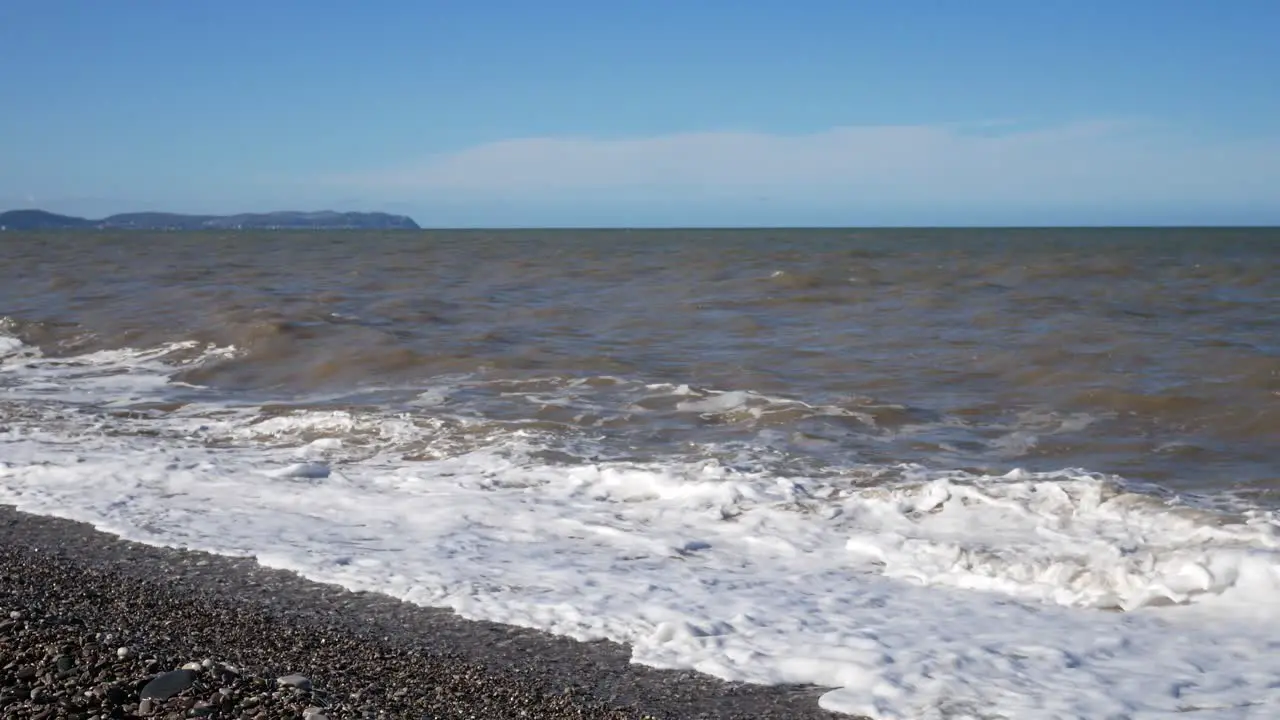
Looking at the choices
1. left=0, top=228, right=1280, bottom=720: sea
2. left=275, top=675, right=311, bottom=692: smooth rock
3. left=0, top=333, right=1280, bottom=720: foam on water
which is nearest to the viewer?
left=275, top=675, right=311, bottom=692: smooth rock

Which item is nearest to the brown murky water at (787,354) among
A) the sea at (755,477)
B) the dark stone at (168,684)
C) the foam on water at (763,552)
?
the sea at (755,477)

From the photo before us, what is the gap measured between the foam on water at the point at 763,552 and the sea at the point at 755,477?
0.08ft

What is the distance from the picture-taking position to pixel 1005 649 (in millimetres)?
4363

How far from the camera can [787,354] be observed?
12438 millimetres

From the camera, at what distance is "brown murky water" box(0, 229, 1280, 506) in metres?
8.37

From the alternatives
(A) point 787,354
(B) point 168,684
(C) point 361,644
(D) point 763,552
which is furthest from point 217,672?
(A) point 787,354

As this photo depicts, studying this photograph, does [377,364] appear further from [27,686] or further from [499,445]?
[27,686]

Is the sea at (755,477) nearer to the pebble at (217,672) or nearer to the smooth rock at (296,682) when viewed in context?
the pebble at (217,672)

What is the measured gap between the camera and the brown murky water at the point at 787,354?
837 cm

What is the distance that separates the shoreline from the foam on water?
151 millimetres

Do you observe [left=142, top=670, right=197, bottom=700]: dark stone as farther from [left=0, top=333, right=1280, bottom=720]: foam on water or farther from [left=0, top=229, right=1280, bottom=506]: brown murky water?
[left=0, top=229, right=1280, bottom=506]: brown murky water

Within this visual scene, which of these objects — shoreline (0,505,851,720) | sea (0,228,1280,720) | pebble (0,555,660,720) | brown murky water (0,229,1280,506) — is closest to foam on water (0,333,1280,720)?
sea (0,228,1280,720)

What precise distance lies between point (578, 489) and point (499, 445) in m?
1.35

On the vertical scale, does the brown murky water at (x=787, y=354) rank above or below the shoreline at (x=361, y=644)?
above
